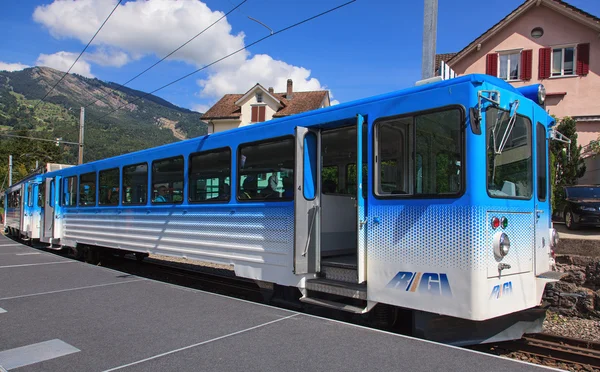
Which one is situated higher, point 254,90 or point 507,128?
point 254,90

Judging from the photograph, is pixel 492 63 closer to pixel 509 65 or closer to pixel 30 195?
pixel 509 65

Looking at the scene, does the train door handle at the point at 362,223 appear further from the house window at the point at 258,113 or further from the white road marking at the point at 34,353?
the house window at the point at 258,113

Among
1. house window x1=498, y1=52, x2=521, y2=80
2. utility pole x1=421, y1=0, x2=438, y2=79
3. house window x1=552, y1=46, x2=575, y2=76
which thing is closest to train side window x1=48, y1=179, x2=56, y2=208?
utility pole x1=421, y1=0, x2=438, y2=79

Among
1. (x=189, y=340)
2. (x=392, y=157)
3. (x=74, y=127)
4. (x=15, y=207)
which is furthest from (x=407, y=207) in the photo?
(x=74, y=127)

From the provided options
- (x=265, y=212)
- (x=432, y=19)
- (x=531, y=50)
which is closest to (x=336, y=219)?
(x=265, y=212)

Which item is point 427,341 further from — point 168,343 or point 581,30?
point 581,30

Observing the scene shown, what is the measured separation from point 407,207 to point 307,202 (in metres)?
1.49

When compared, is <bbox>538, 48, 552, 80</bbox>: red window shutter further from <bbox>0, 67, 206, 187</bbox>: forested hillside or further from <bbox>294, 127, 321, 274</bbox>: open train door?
<bbox>294, 127, 321, 274</bbox>: open train door

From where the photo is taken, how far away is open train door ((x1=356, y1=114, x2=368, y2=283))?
5180 millimetres

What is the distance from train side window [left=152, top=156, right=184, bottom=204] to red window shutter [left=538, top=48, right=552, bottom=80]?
20633mm

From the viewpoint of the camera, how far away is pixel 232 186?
7105mm

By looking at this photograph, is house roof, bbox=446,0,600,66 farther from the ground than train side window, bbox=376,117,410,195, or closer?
farther from the ground

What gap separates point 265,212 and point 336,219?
1.05 m

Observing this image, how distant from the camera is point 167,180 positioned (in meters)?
8.72
